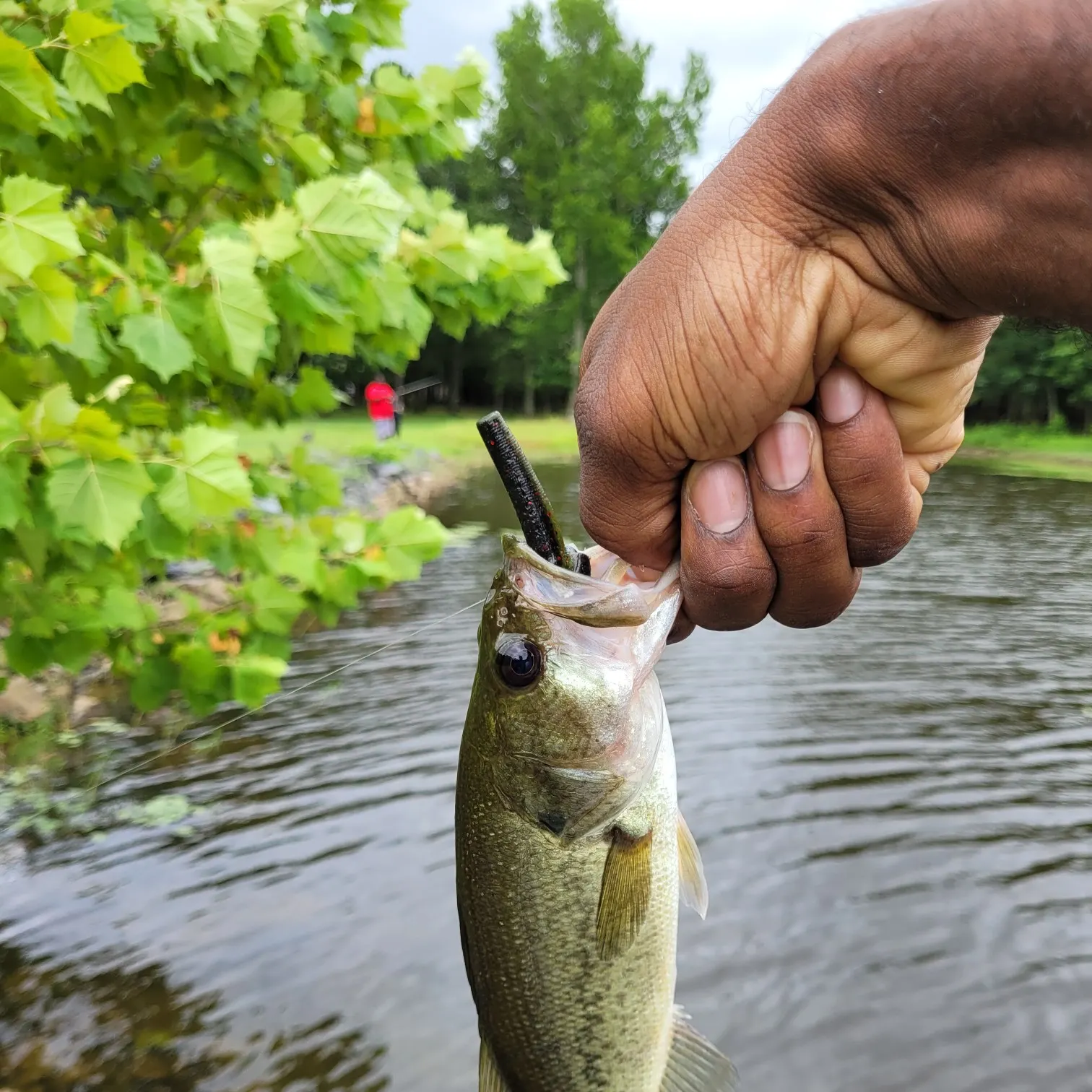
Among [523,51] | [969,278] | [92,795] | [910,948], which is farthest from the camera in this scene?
[523,51]

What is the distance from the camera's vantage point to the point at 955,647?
9.91m

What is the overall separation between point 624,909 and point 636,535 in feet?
2.87

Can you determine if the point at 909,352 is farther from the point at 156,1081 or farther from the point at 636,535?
the point at 156,1081

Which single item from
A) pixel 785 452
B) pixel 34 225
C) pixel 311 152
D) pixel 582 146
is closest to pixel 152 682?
pixel 34 225

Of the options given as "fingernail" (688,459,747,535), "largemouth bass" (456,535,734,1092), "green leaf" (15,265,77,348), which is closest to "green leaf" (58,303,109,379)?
"green leaf" (15,265,77,348)

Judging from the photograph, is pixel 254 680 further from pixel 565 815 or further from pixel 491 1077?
pixel 565 815

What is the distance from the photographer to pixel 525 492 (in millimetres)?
1881

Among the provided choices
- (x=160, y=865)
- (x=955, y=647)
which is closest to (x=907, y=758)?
(x=955, y=647)

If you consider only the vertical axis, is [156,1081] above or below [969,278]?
below

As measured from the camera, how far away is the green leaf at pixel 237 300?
296 centimetres

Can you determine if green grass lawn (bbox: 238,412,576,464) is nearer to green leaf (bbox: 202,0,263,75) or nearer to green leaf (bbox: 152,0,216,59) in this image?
green leaf (bbox: 202,0,263,75)

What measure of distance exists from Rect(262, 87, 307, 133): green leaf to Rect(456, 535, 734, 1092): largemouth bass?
263 cm

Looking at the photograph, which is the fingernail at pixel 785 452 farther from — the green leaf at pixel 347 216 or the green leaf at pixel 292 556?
the green leaf at pixel 292 556

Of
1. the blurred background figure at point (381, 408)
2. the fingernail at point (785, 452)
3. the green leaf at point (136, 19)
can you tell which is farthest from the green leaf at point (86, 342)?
the blurred background figure at point (381, 408)
